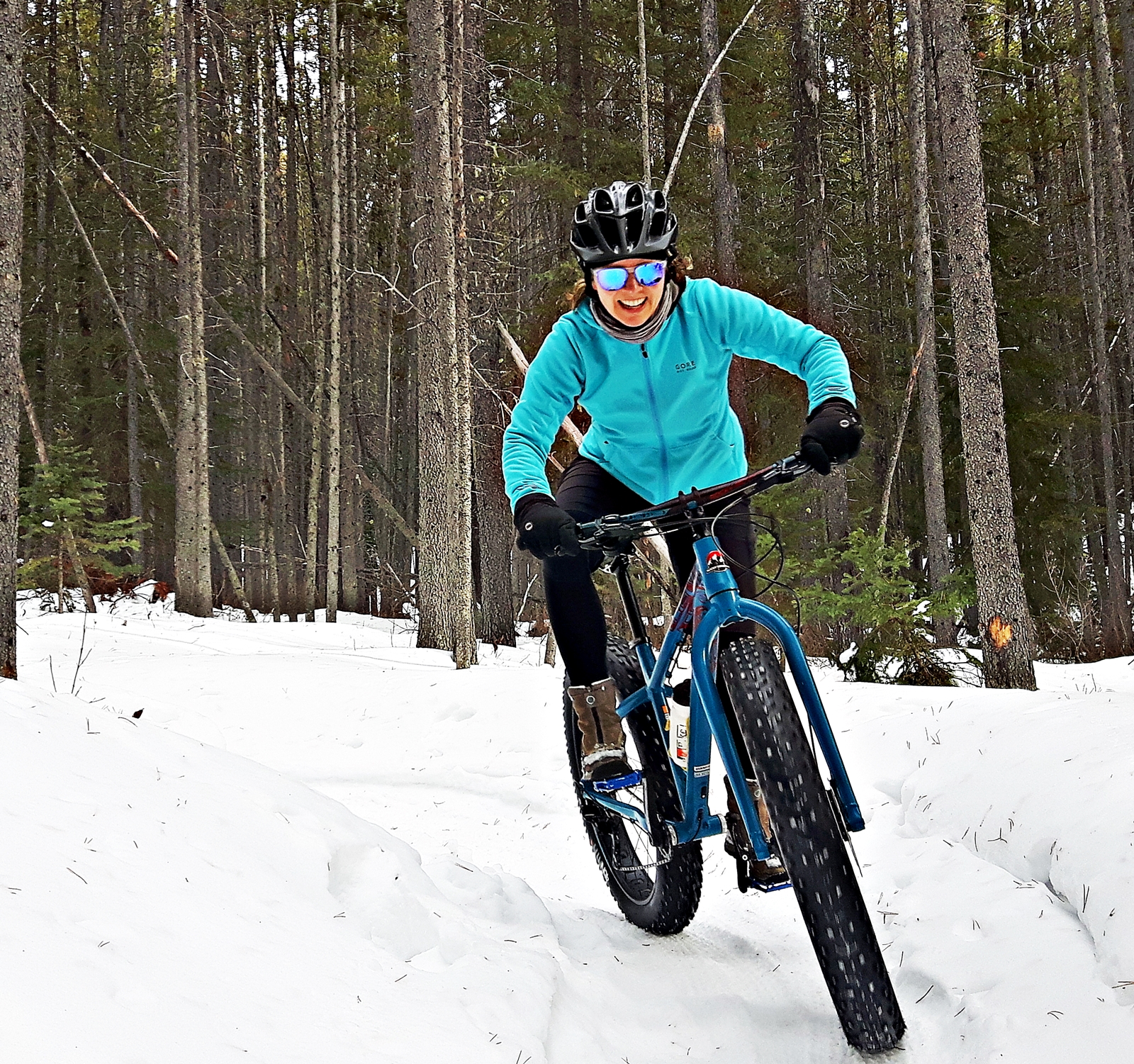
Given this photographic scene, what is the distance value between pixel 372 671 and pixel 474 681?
4.20 ft

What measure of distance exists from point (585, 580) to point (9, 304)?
4.55 meters


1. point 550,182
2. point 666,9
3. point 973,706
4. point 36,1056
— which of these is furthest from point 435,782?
point 666,9

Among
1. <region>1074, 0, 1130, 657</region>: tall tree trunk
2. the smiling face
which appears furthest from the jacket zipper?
<region>1074, 0, 1130, 657</region>: tall tree trunk

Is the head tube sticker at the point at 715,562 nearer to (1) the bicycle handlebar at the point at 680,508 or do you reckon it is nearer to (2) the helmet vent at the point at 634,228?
(1) the bicycle handlebar at the point at 680,508

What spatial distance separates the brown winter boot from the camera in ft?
11.6

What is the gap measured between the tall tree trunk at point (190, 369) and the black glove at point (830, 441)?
15.6m

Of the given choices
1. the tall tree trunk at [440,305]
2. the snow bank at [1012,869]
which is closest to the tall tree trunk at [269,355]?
the tall tree trunk at [440,305]

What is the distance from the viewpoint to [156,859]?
2.70 metres

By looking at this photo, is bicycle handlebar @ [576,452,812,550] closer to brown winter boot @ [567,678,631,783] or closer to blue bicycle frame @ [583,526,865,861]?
blue bicycle frame @ [583,526,865,861]

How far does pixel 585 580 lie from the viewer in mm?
3625

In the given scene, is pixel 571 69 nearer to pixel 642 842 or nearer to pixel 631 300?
pixel 631 300

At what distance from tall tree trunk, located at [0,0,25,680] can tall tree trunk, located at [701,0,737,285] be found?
1198cm

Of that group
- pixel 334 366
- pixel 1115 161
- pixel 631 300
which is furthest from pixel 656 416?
pixel 1115 161

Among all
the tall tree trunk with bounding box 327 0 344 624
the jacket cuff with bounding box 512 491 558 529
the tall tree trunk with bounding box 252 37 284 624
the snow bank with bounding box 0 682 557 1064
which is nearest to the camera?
the snow bank with bounding box 0 682 557 1064
